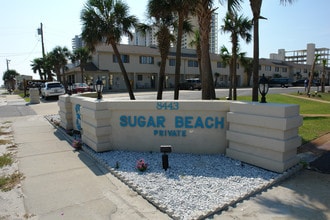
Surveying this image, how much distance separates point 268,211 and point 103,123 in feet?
14.1

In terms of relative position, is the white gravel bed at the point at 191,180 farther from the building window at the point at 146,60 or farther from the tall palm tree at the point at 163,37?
the building window at the point at 146,60

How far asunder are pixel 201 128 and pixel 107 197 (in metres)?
2.80

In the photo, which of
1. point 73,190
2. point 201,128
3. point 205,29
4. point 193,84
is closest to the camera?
point 73,190

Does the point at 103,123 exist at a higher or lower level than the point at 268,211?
higher

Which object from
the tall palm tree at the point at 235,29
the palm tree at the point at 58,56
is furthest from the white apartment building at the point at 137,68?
the tall palm tree at the point at 235,29

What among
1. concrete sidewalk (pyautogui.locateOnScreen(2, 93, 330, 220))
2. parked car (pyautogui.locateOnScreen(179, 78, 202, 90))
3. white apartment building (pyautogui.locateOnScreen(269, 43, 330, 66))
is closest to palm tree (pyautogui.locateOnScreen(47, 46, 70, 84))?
parked car (pyautogui.locateOnScreen(179, 78, 202, 90))

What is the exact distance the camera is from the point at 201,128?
6.15 meters

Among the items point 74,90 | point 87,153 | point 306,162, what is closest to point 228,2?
point 306,162

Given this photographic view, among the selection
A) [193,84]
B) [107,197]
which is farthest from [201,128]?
[193,84]

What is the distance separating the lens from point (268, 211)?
12.2 ft

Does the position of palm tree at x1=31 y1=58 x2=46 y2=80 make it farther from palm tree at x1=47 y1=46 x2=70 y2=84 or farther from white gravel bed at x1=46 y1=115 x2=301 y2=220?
white gravel bed at x1=46 y1=115 x2=301 y2=220

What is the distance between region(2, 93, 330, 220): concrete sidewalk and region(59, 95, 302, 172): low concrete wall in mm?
669

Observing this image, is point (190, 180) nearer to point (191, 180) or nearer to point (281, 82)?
point (191, 180)

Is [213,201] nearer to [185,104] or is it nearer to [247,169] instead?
[247,169]
